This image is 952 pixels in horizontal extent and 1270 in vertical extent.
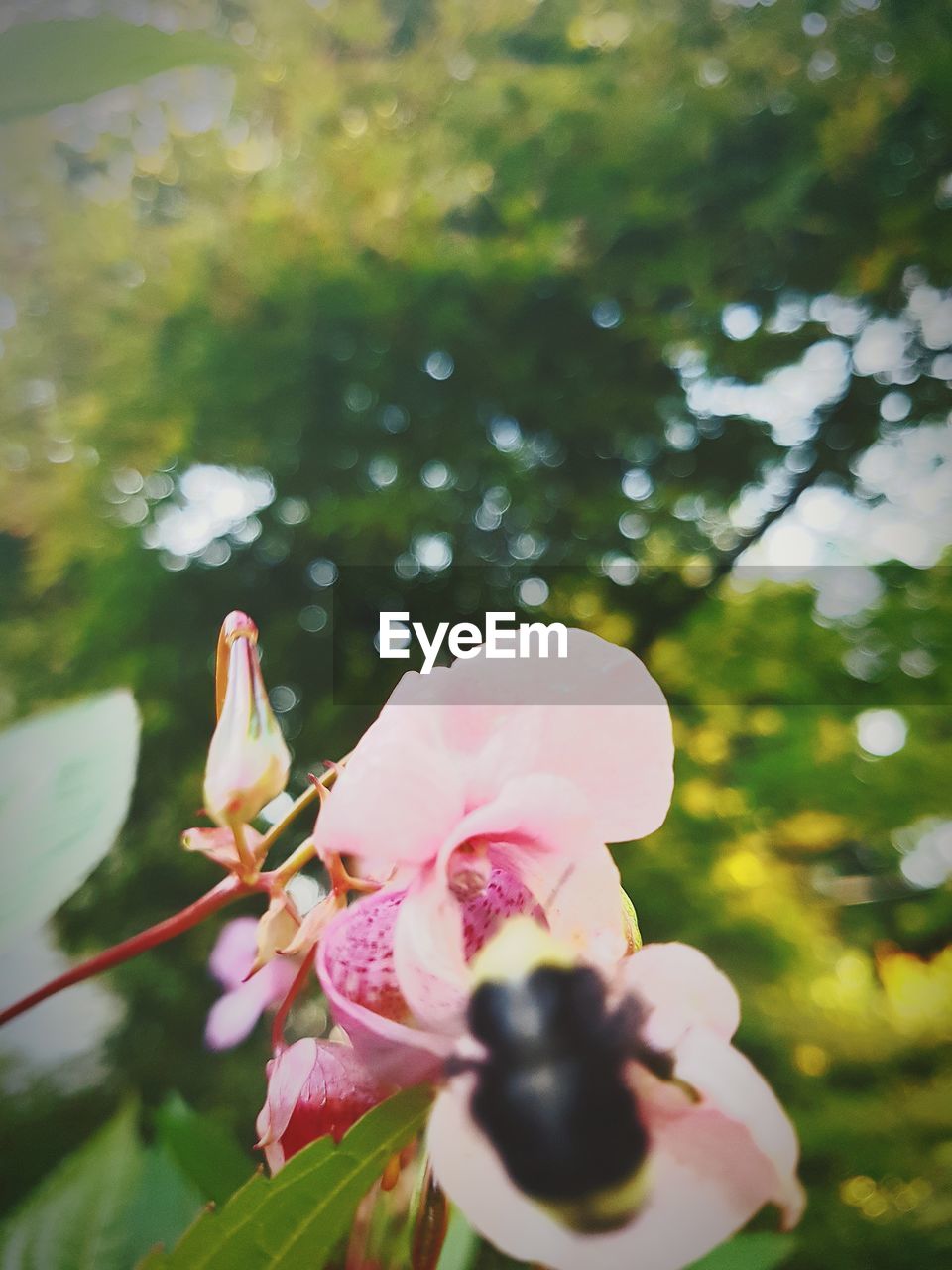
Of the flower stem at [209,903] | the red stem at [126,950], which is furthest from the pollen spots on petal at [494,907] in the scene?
the red stem at [126,950]

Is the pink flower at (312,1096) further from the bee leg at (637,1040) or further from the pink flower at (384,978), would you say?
the bee leg at (637,1040)

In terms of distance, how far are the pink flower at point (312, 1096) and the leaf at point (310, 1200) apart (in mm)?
22

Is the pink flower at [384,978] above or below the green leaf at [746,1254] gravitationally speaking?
above

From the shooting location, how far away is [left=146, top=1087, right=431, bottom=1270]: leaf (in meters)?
0.48

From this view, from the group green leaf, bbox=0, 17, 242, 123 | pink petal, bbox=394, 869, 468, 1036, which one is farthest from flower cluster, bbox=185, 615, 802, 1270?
green leaf, bbox=0, 17, 242, 123

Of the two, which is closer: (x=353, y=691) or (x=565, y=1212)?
(x=565, y=1212)

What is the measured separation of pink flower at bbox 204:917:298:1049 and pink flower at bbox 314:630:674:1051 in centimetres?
14

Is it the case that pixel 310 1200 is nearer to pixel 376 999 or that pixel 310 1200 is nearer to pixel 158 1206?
pixel 376 999

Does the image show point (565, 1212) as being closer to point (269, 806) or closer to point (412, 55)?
point (269, 806)

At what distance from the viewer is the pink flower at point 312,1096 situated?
0.51 m

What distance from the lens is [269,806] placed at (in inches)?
21.9

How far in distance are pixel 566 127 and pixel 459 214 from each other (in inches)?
4.7

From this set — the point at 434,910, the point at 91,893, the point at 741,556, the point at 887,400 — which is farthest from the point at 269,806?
the point at 887,400

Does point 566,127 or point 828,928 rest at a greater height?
point 566,127
